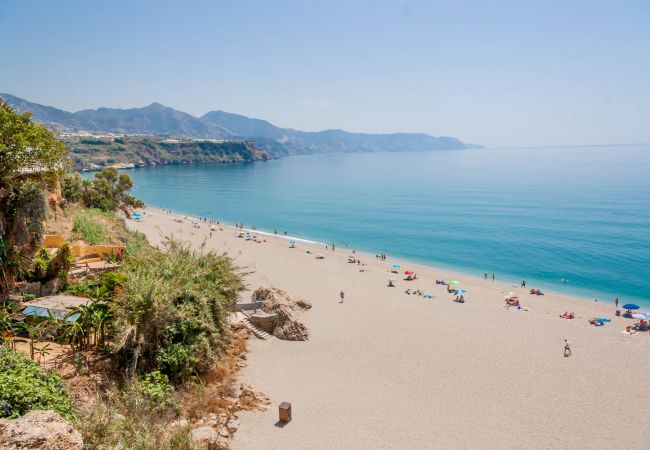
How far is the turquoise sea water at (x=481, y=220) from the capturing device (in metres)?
39.8

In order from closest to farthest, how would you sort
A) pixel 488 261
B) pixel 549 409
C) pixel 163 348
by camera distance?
1. pixel 163 348
2. pixel 549 409
3. pixel 488 261

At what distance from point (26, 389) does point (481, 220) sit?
206 feet

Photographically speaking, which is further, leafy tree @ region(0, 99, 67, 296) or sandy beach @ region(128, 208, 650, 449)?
leafy tree @ region(0, 99, 67, 296)

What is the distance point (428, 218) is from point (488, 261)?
73.5 ft

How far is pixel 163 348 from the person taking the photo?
518 inches

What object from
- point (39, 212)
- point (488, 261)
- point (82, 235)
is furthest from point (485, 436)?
point (488, 261)

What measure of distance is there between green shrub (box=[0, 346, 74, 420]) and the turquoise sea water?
1480 inches

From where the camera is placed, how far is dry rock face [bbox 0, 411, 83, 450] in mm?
5930

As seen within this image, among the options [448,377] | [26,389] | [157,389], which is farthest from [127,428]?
[448,377]

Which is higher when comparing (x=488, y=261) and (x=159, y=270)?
(x=159, y=270)

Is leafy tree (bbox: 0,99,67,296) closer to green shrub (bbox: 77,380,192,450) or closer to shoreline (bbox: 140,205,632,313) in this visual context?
green shrub (bbox: 77,380,192,450)

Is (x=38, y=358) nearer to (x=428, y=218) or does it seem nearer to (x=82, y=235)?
(x=82, y=235)

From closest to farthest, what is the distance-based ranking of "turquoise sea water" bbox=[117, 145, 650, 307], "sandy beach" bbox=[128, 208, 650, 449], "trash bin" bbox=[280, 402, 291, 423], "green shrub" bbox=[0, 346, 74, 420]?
"green shrub" bbox=[0, 346, 74, 420], "trash bin" bbox=[280, 402, 291, 423], "sandy beach" bbox=[128, 208, 650, 449], "turquoise sea water" bbox=[117, 145, 650, 307]

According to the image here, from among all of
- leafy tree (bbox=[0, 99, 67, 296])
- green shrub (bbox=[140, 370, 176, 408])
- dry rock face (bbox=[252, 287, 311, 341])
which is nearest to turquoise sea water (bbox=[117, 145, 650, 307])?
dry rock face (bbox=[252, 287, 311, 341])
